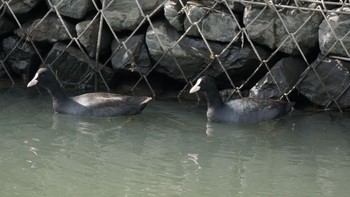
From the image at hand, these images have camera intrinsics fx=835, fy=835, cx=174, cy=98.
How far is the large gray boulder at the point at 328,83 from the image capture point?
10.8m

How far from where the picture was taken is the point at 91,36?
11.7 m

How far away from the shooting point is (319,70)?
35.6 feet

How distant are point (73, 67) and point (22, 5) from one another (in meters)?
1.18

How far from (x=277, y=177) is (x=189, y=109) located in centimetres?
309

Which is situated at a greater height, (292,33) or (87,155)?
(292,33)

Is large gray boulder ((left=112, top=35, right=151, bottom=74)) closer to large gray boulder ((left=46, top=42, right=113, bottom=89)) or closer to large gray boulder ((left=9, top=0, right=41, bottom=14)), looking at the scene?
large gray boulder ((left=46, top=42, right=113, bottom=89))

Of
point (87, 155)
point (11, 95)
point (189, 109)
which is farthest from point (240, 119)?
point (11, 95)

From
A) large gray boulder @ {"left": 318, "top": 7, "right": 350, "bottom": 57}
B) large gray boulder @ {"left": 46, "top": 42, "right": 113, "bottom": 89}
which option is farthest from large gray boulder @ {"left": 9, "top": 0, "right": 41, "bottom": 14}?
large gray boulder @ {"left": 318, "top": 7, "right": 350, "bottom": 57}

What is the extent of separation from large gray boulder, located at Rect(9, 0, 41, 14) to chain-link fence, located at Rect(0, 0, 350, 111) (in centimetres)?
1

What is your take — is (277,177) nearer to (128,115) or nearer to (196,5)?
(128,115)

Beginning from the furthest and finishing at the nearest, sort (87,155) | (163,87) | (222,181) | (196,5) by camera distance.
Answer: (163,87) < (196,5) < (87,155) < (222,181)

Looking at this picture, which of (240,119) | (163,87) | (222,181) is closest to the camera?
(222,181)

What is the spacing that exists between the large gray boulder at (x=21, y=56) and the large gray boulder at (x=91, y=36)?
0.92 meters

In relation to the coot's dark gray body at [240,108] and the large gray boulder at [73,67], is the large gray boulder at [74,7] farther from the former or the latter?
the coot's dark gray body at [240,108]
